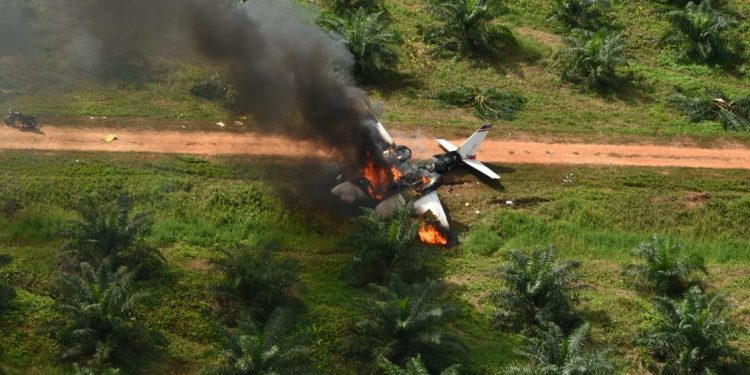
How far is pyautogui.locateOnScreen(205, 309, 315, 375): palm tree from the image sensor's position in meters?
23.6

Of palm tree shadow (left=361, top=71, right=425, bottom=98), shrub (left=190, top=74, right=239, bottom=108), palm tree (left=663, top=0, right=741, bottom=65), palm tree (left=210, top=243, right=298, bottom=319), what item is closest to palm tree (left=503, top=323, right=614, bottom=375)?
palm tree (left=210, top=243, right=298, bottom=319)

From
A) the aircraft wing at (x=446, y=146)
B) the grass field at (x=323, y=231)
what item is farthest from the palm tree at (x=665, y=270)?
the aircraft wing at (x=446, y=146)

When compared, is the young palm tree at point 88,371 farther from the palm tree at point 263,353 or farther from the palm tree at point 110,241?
the palm tree at point 110,241

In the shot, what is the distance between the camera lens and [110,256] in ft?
91.2

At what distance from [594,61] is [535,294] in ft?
70.9

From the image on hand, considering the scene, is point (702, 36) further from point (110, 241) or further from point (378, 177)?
point (110, 241)

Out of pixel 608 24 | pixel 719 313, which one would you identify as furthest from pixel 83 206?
pixel 608 24

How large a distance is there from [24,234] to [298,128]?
12.5 metres

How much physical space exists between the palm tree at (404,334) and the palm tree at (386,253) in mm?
3324

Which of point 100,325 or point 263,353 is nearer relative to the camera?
point 263,353

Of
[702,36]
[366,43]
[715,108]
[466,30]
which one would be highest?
[702,36]

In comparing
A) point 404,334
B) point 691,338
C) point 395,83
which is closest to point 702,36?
point 395,83

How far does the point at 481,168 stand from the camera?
37375 millimetres

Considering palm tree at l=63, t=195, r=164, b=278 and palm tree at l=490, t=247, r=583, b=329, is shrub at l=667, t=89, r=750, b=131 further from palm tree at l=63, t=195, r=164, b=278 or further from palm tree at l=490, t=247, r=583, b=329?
palm tree at l=63, t=195, r=164, b=278
